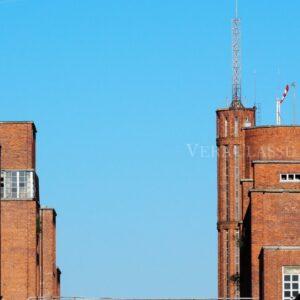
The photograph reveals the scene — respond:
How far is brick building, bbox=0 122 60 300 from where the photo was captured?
14350cm

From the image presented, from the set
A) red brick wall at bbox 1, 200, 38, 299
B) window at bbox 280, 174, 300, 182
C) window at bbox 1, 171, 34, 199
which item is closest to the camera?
red brick wall at bbox 1, 200, 38, 299

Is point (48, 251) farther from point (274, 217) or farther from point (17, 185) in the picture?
point (274, 217)

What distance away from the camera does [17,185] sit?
14500cm

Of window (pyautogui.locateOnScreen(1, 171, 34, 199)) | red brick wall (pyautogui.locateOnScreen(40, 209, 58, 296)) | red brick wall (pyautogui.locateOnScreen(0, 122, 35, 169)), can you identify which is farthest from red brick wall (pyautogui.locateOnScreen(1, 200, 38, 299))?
red brick wall (pyautogui.locateOnScreen(40, 209, 58, 296))

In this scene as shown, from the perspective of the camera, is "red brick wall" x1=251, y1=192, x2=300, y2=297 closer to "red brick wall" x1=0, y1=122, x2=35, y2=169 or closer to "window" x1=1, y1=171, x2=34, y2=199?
"window" x1=1, y1=171, x2=34, y2=199

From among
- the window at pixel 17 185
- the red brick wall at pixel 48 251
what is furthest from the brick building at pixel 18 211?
the red brick wall at pixel 48 251

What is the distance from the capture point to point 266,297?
132500 millimetres

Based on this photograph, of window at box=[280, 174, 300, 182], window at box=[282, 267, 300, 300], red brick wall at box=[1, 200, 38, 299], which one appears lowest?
window at box=[282, 267, 300, 300]

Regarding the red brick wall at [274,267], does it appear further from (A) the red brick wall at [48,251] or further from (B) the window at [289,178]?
(A) the red brick wall at [48,251]

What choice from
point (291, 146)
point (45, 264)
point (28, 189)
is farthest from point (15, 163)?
point (291, 146)

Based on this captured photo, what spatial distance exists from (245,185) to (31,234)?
2442 cm

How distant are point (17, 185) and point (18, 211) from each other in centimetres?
173

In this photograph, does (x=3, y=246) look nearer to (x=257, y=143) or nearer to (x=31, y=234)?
(x=31, y=234)

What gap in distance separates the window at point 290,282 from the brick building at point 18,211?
19.1m
